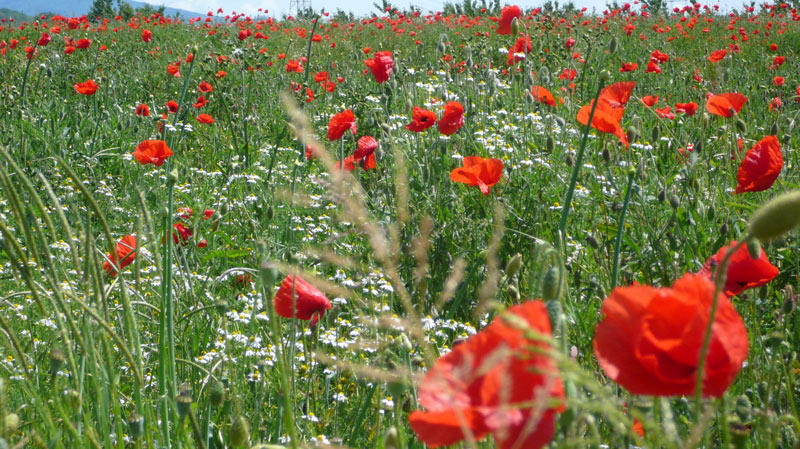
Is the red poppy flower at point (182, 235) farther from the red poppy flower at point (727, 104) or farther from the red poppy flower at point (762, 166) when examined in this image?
the red poppy flower at point (727, 104)

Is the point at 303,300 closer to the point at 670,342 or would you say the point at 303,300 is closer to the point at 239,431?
the point at 239,431

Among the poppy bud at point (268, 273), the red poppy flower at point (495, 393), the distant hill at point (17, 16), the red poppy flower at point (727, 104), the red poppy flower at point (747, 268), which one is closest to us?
the red poppy flower at point (495, 393)

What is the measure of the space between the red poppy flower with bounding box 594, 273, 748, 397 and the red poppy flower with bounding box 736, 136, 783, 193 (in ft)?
4.56

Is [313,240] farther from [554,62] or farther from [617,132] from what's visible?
[554,62]

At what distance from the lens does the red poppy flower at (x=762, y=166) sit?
1.85 m

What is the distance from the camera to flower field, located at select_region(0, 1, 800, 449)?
0.64 metres

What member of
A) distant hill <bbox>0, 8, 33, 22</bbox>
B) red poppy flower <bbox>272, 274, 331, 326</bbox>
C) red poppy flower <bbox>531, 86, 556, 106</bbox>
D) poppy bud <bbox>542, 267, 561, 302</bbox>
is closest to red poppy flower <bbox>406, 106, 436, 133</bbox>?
red poppy flower <bbox>531, 86, 556, 106</bbox>

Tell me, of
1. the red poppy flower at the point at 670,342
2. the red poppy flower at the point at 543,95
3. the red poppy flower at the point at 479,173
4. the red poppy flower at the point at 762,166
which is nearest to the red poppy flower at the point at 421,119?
the red poppy flower at the point at 543,95

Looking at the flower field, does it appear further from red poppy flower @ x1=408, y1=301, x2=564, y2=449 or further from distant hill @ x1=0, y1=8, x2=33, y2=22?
distant hill @ x1=0, y1=8, x2=33, y2=22

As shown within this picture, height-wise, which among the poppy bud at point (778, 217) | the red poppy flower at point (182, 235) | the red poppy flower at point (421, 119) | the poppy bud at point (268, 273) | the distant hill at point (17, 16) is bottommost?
the red poppy flower at point (182, 235)

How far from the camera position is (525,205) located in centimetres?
307

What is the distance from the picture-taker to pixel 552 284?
2.62 feet

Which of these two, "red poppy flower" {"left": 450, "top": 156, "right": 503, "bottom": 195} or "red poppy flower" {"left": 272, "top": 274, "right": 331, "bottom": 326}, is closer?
"red poppy flower" {"left": 272, "top": 274, "right": 331, "bottom": 326}

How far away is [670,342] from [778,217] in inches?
5.8
